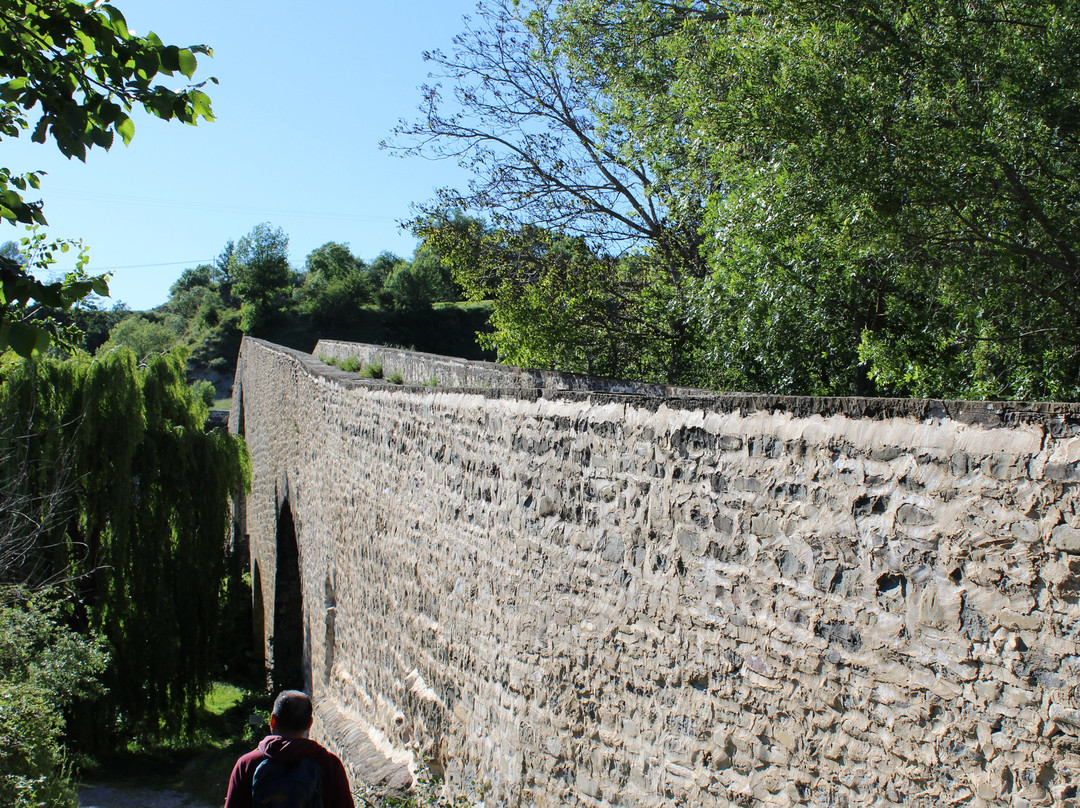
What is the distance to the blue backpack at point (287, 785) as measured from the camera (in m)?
3.34

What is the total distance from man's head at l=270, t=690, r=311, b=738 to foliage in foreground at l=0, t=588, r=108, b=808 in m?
3.93

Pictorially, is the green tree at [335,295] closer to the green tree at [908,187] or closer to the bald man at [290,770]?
the green tree at [908,187]

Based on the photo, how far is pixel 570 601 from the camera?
160 inches

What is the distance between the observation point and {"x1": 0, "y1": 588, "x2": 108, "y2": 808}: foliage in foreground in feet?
22.6

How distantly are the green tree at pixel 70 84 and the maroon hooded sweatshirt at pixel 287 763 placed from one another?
184cm

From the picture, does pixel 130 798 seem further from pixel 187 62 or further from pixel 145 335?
pixel 145 335

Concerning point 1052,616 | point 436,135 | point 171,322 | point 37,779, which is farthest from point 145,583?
point 171,322

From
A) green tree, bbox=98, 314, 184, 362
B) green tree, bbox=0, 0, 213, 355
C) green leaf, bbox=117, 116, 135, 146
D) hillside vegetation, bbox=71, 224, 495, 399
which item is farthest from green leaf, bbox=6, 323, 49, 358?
green tree, bbox=98, 314, 184, 362

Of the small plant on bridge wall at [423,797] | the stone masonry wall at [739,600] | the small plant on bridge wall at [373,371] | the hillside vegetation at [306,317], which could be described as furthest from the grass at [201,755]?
the hillside vegetation at [306,317]

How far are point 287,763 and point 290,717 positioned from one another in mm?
174

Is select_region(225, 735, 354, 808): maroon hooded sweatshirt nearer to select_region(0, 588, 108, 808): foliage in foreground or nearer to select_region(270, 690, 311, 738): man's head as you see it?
select_region(270, 690, 311, 738): man's head

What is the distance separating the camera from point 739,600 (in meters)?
3.11

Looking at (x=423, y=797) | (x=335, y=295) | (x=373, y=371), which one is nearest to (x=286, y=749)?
(x=423, y=797)

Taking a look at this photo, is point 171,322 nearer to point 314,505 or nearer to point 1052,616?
point 314,505
